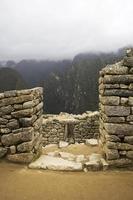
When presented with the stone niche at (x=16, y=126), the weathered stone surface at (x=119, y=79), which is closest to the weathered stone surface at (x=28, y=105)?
the stone niche at (x=16, y=126)

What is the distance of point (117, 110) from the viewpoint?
24.4ft

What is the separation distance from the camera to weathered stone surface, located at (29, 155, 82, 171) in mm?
7336

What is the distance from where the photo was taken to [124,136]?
7422 mm

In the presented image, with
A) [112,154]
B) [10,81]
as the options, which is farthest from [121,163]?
[10,81]

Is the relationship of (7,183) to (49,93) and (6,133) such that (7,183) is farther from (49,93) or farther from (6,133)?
(49,93)

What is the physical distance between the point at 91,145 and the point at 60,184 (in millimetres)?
3696

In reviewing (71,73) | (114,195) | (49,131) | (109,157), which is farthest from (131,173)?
(71,73)

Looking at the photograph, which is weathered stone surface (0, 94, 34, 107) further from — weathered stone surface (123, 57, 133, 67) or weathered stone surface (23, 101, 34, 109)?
weathered stone surface (123, 57, 133, 67)

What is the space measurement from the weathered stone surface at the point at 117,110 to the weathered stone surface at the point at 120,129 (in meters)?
0.26

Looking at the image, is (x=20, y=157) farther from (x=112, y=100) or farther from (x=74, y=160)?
(x=112, y=100)

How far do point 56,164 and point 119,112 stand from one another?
1.92 metres

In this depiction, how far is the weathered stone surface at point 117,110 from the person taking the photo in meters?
7.41

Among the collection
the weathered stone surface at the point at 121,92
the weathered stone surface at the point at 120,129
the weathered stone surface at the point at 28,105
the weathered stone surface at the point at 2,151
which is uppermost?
the weathered stone surface at the point at 121,92

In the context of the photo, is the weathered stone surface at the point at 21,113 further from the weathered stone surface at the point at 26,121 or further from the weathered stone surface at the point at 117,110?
the weathered stone surface at the point at 117,110
